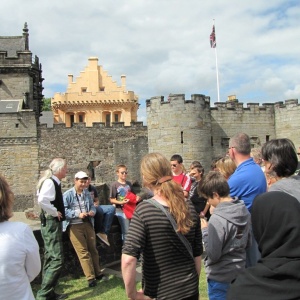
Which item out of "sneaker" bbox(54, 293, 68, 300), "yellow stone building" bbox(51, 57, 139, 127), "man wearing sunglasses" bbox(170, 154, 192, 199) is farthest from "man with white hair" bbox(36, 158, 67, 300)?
"yellow stone building" bbox(51, 57, 139, 127)

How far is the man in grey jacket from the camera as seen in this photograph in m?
3.31

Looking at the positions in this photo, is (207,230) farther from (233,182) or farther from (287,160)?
(287,160)

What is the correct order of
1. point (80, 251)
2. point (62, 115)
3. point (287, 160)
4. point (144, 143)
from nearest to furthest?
1. point (287, 160)
2. point (80, 251)
3. point (144, 143)
4. point (62, 115)

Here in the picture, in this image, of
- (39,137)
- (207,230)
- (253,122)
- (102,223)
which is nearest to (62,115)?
(39,137)

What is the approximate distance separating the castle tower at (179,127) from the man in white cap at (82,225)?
1360cm

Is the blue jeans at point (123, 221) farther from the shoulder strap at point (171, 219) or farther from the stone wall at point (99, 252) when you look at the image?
the shoulder strap at point (171, 219)

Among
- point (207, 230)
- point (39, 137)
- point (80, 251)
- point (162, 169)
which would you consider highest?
point (39, 137)

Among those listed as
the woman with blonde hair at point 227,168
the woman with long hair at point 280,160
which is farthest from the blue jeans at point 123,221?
the woman with long hair at point 280,160

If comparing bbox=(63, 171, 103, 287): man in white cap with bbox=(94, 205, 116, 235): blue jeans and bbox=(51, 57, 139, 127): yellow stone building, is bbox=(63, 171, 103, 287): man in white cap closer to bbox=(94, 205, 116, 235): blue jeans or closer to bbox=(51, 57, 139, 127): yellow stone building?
bbox=(94, 205, 116, 235): blue jeans

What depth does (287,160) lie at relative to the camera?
264 centimetres

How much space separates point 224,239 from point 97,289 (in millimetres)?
2692

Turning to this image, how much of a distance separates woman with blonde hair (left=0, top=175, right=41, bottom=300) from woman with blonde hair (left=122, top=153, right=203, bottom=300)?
0.67 metres

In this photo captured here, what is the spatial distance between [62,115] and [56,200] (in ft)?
143

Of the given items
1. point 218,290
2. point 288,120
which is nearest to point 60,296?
point 218,290
